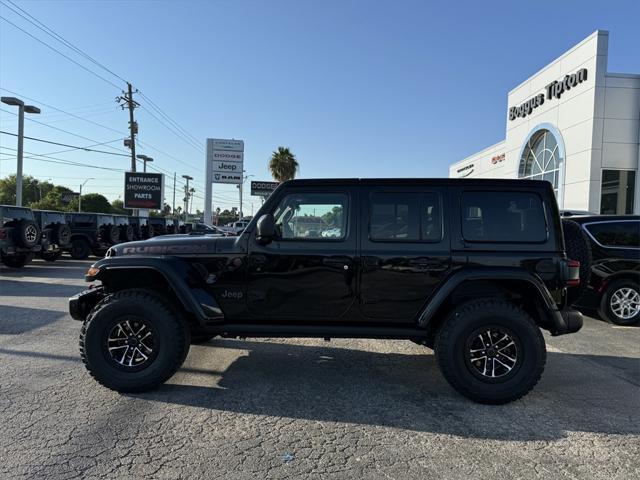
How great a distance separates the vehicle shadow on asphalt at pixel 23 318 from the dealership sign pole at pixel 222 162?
19448 millimetres

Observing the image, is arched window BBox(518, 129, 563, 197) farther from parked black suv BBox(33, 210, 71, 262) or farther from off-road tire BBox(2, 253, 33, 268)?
off-road tire BBox(2, 253, 33, 268)

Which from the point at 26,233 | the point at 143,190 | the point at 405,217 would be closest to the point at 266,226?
the point at 405,217

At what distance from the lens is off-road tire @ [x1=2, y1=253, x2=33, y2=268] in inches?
520

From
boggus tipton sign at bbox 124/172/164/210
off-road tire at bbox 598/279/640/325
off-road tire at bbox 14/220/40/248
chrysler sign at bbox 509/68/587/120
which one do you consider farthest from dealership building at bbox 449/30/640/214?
boggus tipton sign at bbox 124/172/164/210

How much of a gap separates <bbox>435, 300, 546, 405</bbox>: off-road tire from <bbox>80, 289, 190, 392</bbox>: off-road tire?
7.85 feet

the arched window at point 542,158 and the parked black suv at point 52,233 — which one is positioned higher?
the arched window at point 542,158

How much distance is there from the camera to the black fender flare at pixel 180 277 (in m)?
4.11

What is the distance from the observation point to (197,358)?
5137mm

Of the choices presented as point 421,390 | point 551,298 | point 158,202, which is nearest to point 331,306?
point 421,390

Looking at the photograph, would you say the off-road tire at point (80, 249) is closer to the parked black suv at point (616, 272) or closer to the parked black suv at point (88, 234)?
the parked black suv at point (88, 234)

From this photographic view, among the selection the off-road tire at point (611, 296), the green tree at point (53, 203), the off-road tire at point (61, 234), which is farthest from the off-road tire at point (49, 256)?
the green tree at point (53, 203)

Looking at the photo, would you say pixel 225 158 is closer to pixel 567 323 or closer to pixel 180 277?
pixel 180 277

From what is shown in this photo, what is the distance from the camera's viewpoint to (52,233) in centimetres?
1498

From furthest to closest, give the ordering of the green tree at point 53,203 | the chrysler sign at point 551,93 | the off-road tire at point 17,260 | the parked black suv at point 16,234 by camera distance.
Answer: the green tree at point 53,203, the chrysler sign at point 551,93, the off-road tire at point 17,260, the parked black suv at point 16,234
